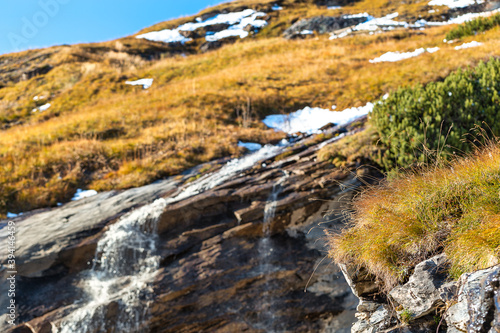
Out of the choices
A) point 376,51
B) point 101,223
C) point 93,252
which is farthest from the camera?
point 376,51

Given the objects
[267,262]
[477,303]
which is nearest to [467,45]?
[267,262]

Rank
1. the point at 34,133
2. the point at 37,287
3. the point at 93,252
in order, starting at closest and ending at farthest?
the point at 37,287 < the point at 93,252 < the point at 34,133

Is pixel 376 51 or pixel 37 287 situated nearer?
pixel 37 287

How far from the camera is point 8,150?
14578mm

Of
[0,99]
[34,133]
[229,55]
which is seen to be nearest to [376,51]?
[229,55]

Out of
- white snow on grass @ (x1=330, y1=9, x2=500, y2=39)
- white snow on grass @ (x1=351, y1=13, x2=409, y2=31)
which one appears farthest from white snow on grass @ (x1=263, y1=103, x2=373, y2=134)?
white snow on grass @ (x1=351, y1=13, x2=409, y2=31)

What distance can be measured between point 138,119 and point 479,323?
18263 millimetres

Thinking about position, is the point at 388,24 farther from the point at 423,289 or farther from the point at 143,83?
the point at 423,289

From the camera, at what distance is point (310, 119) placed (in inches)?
710

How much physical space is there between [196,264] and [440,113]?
24.4ft

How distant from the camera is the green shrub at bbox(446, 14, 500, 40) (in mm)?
24484

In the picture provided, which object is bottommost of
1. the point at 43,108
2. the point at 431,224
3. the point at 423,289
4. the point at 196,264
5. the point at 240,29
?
the point at 196,264

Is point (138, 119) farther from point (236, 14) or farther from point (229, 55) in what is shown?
point (236, 14)

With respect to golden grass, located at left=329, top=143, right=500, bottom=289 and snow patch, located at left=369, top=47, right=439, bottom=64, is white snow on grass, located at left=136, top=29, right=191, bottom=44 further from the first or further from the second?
golden grass, located at left=329, top=143, right=500, bottom=289
